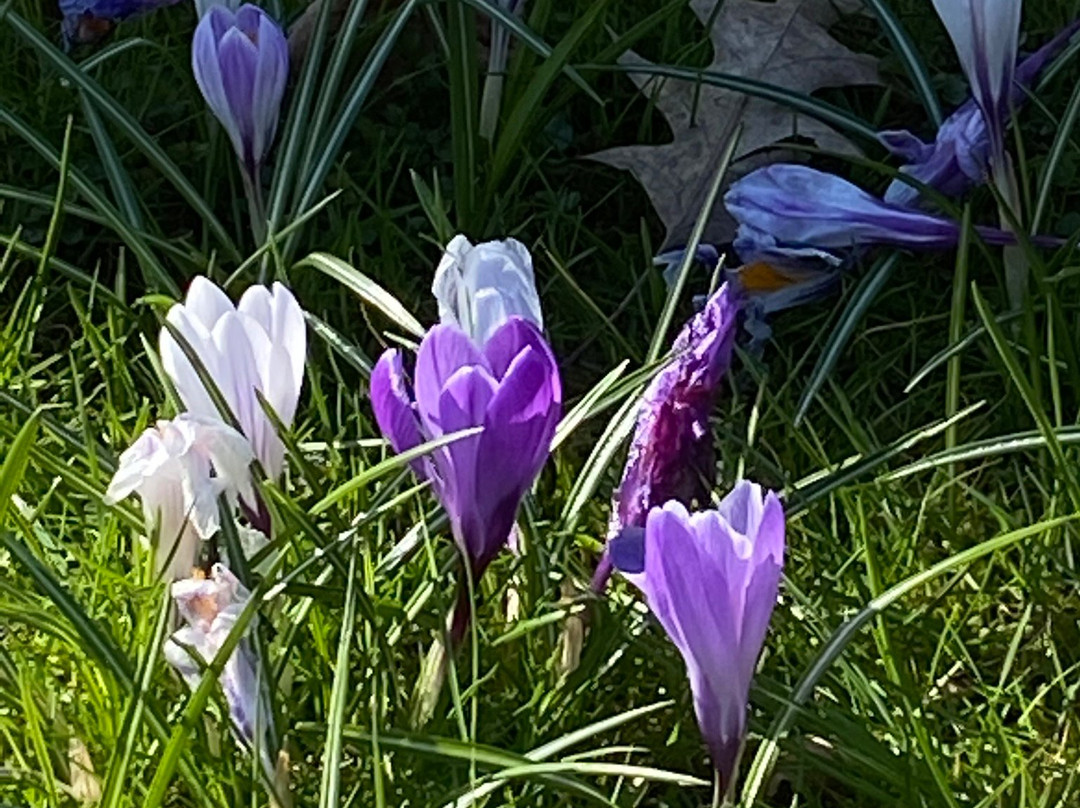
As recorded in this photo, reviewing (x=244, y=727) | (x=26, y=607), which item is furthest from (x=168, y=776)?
(x=26, y=607)

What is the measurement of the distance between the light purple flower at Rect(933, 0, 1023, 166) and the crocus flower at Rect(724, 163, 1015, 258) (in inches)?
3.7

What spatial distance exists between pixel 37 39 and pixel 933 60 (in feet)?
3.17

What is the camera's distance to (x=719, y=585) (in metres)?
0.91

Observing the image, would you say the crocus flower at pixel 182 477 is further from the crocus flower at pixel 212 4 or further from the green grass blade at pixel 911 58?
the green grass blade at pixel 911 58

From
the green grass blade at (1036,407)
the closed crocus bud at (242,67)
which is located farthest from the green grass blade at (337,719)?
the closed crocus bud at (242,67)

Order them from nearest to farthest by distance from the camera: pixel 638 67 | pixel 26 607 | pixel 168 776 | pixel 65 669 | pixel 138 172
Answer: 1. pixel 168 776
2. pixel 26 607
3. pixel 65 669
4. pixel 638 67
5. pixel 138 172

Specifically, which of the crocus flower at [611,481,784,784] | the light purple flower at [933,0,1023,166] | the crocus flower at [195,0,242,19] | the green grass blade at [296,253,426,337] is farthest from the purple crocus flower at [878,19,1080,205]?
the crocus flower at [611,481,784,784]

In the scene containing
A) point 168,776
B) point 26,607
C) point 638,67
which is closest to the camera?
point 168,776

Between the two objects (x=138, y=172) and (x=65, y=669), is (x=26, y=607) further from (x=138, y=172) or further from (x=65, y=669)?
(x=138, y=172)

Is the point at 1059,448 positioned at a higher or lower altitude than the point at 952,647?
higher

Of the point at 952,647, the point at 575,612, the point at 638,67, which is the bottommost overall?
the point at 952,647

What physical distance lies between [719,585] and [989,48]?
2.57 feet

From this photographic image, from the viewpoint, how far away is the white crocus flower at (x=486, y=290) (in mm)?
1058

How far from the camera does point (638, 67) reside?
1.72 meters
